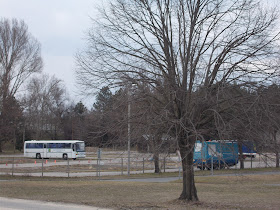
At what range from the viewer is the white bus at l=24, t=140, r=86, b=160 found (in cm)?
5388

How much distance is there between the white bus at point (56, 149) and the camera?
53875 mm

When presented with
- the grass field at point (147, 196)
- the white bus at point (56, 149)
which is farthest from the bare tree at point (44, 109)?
the grass field at point (147, 196)

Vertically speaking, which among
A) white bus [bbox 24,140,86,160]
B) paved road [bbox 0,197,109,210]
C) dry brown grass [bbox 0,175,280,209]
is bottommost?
dry brown grass [bbox 0,175,280,209]

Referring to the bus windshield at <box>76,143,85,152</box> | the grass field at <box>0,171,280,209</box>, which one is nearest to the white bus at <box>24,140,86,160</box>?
the bus windshield at <box>76,143,85,152</box>

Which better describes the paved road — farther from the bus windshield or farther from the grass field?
the bus windshield

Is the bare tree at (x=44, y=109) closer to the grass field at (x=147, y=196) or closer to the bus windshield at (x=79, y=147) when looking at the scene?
the bus windshield at (x=79, y=147)

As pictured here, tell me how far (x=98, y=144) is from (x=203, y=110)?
3657mm

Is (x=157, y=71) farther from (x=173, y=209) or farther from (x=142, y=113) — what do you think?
(x=173, y=209)

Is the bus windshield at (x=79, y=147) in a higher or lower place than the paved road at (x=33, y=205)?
higher

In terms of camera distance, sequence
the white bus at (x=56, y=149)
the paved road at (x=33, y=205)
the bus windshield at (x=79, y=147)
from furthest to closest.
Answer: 1. the bus windshield at (x=79, y=147)
2. the white bus at (x=56, y=149)
3. the paved road at (x=33, y=205)

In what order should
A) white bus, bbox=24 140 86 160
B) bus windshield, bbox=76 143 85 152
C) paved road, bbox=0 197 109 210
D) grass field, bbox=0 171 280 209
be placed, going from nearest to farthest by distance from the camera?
paved road, bbox=0 197 109 210 < grass field, bbox=0 171 280 209 < white bus, bbox=24 140 86 160 < bus windshield, bbox=76 143 85 152

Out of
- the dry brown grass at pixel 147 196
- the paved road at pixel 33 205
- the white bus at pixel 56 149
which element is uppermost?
the white bus at pixel 56 149

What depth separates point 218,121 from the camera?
31.7 ft

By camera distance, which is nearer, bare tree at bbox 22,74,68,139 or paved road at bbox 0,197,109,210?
paved road at bbox 0,197,109,210
